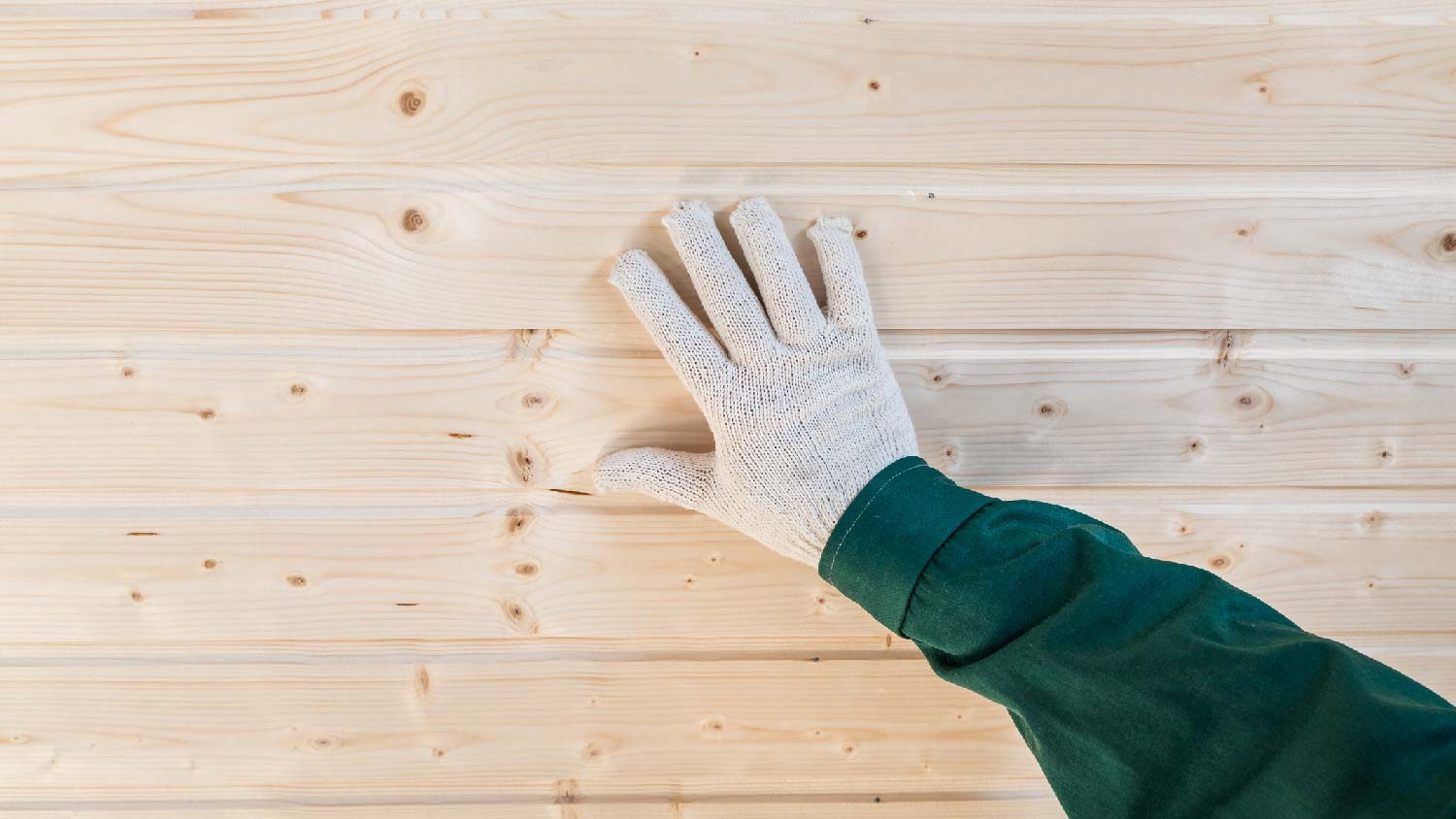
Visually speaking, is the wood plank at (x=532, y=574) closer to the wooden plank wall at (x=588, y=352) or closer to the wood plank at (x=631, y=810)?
the wooden plank wall at (x=588, y=352)

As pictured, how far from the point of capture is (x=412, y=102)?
26.8 inches

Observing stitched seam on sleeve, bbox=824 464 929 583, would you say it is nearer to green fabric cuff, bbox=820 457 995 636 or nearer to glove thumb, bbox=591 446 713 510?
green fabric cuff, bbox=820 457 995 636

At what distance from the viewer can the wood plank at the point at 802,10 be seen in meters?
0.66

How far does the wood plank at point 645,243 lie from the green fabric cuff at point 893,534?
0.17 m

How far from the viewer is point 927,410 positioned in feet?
2.57

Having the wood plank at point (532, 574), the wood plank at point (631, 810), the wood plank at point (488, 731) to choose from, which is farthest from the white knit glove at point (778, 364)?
the wood plank at point (631, 810)

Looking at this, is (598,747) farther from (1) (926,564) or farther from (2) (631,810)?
(1) (926,564)

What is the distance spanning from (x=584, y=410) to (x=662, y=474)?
10 centimetres

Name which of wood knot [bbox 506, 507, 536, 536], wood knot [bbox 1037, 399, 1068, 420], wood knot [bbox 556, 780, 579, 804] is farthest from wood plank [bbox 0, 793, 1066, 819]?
wood knot [bbox 1037, 399, 1068, 420]

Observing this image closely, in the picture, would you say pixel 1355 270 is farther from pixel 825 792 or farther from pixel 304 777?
pixel 304 777

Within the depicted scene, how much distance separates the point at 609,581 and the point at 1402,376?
0.78 meters

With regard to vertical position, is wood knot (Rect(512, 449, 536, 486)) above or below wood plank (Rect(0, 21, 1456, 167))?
below

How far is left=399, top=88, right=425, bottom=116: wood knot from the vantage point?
68cm

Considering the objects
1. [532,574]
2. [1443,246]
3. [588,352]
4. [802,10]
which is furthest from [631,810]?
[1443,246]
